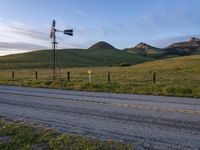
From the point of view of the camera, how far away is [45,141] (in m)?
6.95

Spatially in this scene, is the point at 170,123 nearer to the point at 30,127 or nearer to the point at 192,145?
the point at 192,145

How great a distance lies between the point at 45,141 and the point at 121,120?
2.92 metres

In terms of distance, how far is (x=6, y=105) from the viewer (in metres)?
13.0

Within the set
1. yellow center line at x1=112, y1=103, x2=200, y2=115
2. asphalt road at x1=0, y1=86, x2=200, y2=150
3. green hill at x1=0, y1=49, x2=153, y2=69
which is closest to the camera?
asphalt road at x1=0, y1=86, x2=200, y2=150

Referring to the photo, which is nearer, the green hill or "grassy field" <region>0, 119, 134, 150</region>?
"grassy field" <region>0, 119, 134, 150</region>

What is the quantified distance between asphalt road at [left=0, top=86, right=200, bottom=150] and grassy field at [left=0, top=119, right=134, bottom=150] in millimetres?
474

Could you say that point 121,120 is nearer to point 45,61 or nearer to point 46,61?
point 46,61

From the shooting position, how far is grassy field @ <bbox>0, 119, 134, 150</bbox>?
6449mm

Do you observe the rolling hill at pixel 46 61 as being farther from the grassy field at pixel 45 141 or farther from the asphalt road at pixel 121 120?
the grassy field at pixel 45 141

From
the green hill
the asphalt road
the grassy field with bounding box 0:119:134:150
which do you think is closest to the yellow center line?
the asphalt road

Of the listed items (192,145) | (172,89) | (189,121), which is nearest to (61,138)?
(192,145)

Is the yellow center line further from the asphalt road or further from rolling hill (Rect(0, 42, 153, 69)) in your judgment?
rolling hill (Rect(0, 42, 153, 69))

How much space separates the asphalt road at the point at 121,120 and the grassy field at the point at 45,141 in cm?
47

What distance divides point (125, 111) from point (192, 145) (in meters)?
4.42
